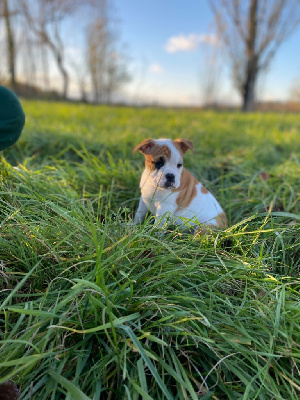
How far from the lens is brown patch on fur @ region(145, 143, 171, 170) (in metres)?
1.42

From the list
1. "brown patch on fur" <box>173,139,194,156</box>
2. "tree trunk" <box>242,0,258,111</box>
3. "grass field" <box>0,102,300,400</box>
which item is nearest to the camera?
"grass field" <box>0,102,300,400</box>

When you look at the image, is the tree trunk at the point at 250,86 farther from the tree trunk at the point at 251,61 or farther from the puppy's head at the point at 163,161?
the puppy's head at the point at 163,161

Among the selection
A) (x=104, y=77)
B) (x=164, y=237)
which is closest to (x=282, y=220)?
(x=164, y=237)

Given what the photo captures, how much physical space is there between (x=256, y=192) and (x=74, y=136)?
1.94m

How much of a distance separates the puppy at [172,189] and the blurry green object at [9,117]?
2.01 feet

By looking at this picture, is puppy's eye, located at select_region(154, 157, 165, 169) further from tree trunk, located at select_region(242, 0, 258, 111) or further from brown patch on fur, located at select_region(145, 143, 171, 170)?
tree trunk, located at select_region(242, 0, 258, 111)

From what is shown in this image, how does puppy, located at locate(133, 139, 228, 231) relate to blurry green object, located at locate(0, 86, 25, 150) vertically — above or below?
below

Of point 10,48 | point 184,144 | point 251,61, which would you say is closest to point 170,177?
point 184,144

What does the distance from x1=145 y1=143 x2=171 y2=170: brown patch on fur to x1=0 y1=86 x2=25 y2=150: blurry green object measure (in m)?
0.68

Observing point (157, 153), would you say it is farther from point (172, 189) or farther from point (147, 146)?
point (172, 189)

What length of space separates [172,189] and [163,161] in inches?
6.0

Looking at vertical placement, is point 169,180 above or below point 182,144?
below

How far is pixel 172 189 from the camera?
146 centimetres

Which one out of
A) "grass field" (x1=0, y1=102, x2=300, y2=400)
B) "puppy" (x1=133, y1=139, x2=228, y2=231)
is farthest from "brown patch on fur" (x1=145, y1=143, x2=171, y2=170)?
"grass field" (x1=0, y1=102, x2=300, y2=400)
